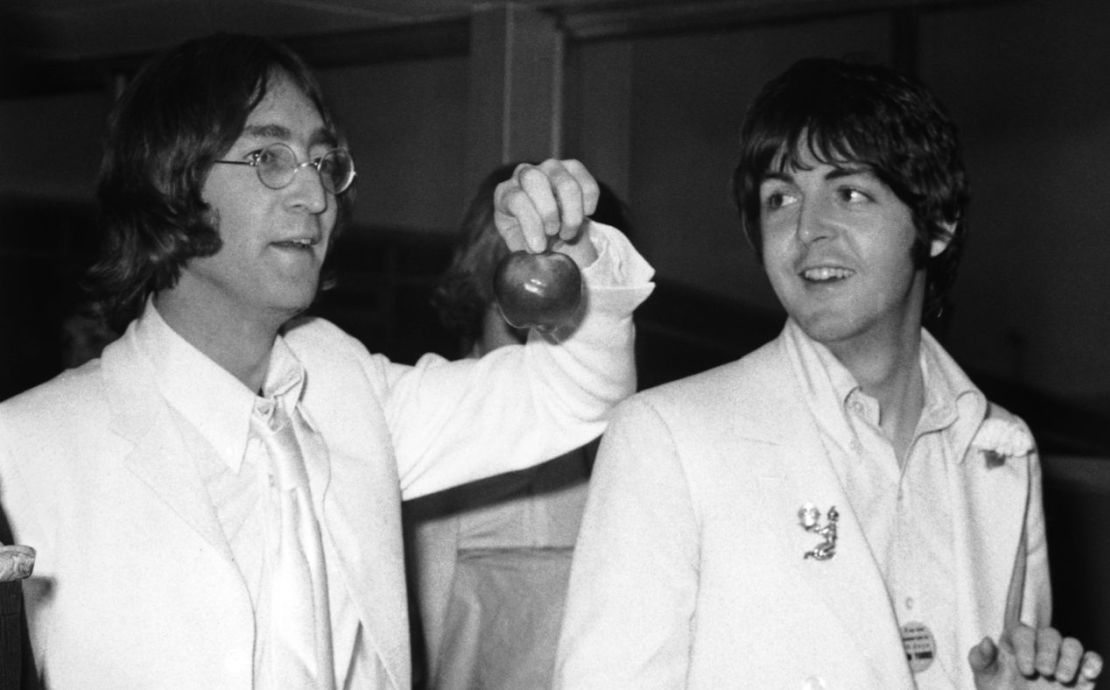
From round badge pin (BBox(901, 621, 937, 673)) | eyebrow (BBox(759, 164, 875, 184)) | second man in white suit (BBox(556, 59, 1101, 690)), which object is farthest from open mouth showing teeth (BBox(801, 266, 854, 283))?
round badge pin (BBox(901, 621, 937, 673))

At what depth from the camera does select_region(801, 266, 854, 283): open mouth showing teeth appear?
5.71 feet

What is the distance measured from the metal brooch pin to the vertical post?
210 centimetres

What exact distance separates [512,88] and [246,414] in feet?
6.93

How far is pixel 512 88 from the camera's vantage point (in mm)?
3652

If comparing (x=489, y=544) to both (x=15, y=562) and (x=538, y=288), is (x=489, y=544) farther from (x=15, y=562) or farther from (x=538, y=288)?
(x=15, y=562)

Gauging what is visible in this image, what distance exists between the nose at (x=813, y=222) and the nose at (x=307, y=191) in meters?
0.56

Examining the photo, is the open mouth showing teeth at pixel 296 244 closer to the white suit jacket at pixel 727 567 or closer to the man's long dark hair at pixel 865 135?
the white suit jacket at pixel 727 567

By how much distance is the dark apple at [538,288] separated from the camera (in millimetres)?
1533

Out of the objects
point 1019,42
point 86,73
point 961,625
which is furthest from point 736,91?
point 961,625

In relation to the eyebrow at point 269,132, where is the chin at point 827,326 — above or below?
below

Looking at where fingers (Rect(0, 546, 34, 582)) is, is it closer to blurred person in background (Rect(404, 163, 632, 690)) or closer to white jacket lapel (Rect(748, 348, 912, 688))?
blurred person in background (Rect(404, 163, 632, 690))

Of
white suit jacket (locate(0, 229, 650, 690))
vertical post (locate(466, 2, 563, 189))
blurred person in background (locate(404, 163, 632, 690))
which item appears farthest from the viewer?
vertical post (locate(466, 2, 563, 189))

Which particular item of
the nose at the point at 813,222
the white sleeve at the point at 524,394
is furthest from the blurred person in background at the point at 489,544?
the nose at the point at 813,222

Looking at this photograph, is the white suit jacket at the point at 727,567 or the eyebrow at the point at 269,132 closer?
the white suit jacket at the point at 727,567
